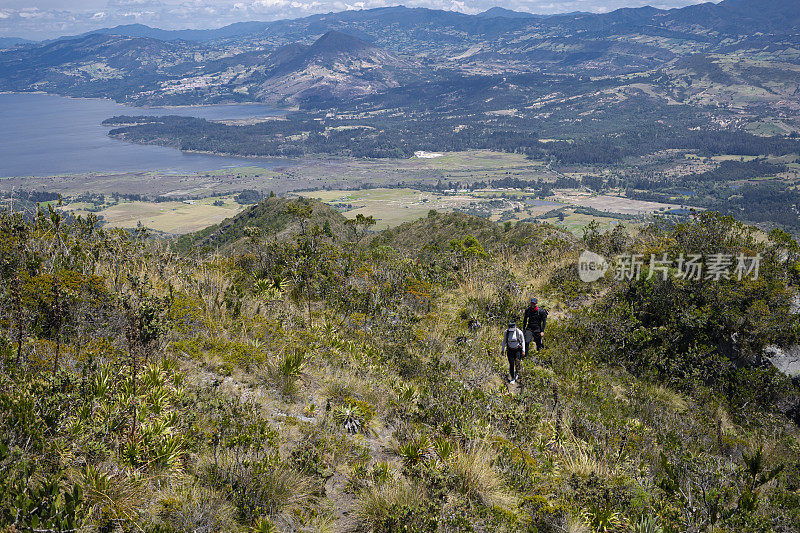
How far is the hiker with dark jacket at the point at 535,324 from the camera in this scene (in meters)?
9.59

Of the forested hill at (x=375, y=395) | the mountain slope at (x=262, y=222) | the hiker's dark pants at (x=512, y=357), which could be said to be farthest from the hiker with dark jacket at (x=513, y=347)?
the mountain slope at (x=262, y=222)

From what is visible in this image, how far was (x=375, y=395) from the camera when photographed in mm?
6629

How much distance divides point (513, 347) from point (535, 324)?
4.87ft

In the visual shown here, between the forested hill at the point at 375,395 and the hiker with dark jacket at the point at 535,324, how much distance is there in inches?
14.1

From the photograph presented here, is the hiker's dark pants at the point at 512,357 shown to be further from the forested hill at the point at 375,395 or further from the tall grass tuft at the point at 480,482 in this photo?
the tall grass tuft at the point at 480,482

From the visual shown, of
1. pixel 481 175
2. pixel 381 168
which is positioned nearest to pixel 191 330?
pixel 481 175

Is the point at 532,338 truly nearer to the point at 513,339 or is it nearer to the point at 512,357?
the point at 512,357

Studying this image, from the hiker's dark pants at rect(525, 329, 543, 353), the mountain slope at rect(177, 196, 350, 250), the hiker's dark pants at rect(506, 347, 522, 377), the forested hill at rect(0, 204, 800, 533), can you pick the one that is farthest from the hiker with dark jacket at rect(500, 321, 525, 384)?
the mountain slope at rect(177, 196, 350, 250)

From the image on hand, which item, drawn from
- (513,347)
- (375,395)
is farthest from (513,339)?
(375,395)

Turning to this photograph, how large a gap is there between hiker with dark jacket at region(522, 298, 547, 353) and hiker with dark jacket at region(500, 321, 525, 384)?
101cm

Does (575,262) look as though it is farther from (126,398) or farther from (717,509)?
(126,398)

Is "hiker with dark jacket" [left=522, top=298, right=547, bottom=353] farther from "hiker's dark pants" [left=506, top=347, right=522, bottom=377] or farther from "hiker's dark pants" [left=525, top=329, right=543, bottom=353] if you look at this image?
"hiker's dark pants" [left=506, top=347, right=522, bottom=377]

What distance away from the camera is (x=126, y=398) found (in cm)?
488

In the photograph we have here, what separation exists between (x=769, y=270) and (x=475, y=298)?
7.39 m
